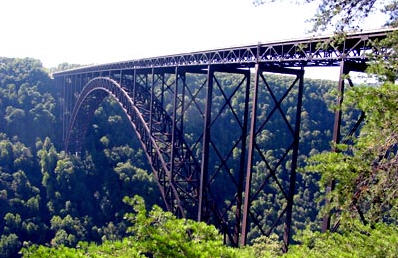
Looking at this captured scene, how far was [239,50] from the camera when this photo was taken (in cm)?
1318

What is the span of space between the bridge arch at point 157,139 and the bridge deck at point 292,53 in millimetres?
3700

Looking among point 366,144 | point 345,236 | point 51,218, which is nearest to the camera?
point 366,144

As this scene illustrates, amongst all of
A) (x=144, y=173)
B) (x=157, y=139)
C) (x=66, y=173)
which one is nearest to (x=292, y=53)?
(x=157, y=139)

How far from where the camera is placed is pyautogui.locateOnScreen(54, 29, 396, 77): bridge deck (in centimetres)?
849

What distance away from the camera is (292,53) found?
36.7 ft

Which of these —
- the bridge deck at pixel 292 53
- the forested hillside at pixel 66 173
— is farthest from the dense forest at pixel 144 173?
the bridge deck at pixel 292 53

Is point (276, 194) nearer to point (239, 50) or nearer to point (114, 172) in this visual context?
point (114, 172)

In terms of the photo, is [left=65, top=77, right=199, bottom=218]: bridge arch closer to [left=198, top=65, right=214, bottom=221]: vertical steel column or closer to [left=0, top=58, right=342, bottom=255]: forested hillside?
[left=198, top=65, right=214, bottom=221]: vertical steel column

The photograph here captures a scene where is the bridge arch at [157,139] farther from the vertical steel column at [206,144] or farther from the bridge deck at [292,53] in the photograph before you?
the bridge deck at [292,53]

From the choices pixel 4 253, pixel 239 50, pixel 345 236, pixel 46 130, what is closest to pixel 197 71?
pixel 239 50

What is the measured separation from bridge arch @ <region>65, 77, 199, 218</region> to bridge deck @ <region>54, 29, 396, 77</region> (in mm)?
3700

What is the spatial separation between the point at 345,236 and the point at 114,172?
41728mm

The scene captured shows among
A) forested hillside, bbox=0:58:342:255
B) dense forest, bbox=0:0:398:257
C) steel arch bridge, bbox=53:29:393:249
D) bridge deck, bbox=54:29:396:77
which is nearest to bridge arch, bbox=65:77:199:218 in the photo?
steel arch bridge, bbox=53:29:393:249

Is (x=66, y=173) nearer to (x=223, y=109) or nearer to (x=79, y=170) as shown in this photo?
(x=79, y=170)
